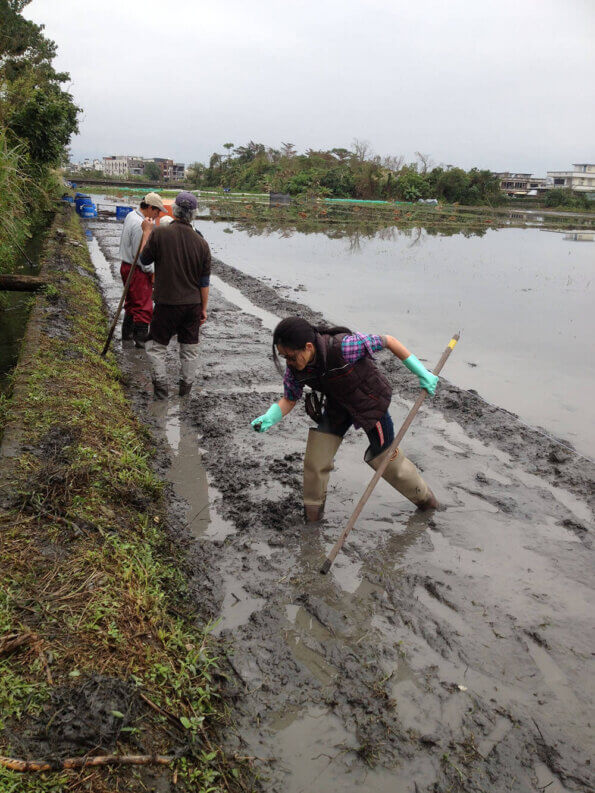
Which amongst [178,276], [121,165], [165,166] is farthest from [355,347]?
[121,165]

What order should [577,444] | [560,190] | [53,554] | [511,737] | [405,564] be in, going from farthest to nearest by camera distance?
1. [560,190]
2. [577,444]
3. [405,564]
4. [53,554]
5. [511,737]

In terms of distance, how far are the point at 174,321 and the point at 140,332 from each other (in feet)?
6.38

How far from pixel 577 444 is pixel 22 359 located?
5.38m

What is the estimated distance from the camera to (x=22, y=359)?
18.0ft

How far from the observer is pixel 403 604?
11.0 feet

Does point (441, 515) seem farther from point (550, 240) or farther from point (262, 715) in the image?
point (550, 240)

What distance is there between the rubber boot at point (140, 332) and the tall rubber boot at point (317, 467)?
4.11m

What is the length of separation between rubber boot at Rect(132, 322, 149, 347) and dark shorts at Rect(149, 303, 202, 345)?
1729mm

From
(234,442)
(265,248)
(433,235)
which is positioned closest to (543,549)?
(234,442)

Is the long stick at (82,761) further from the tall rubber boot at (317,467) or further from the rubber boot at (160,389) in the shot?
the rubber boot at (160,389)

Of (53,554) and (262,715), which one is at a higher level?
(53,554)

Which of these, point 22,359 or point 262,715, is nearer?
point 262,715

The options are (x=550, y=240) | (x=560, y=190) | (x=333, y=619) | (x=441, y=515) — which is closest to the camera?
(x=333, y=619)

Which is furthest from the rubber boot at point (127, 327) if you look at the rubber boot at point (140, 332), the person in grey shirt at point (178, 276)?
the person in grey shirt at point (178, 276)
